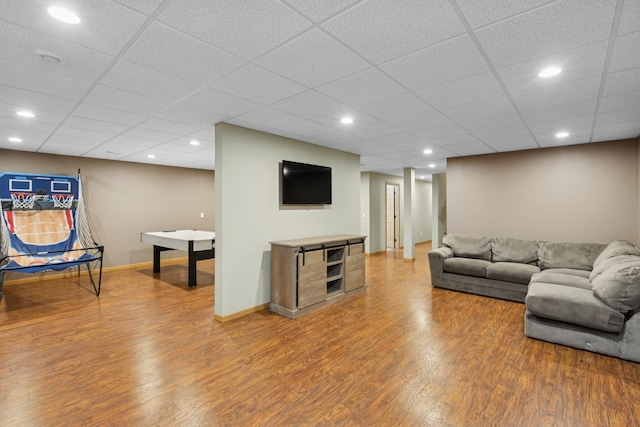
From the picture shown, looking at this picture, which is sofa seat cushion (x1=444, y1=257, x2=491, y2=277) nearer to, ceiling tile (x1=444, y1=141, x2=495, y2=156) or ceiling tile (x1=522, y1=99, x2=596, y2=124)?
ceiling tile (x1=444, y1=141, x2=495, y2=156)

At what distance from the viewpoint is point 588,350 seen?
295 cm

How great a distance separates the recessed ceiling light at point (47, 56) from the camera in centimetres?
204

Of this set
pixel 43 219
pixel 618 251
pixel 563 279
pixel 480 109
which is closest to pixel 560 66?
pixel 480 109

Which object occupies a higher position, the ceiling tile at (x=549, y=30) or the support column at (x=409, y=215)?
the ceiling tile at (x=549, y=30)

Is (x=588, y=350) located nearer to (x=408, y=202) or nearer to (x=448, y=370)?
(x=448, y=370)

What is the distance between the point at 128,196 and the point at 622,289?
8247mm

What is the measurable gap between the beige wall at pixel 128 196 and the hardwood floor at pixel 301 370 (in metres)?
2.52

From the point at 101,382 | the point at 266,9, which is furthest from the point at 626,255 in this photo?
the point at 101,382

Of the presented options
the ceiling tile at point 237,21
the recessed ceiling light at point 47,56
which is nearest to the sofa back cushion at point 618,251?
the ceiling tile at point 237,21

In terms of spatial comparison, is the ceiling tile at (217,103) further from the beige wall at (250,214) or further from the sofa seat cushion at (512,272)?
the sofa seat cushion at (512,272)

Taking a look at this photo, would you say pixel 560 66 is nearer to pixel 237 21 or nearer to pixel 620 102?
pixel 620 102

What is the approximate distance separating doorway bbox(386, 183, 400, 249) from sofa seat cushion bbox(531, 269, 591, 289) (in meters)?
5.92

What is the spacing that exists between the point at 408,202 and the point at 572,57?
19.5 ft

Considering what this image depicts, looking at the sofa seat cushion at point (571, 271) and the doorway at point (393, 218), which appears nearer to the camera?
the sofa seat cushion at point (571, 271)
